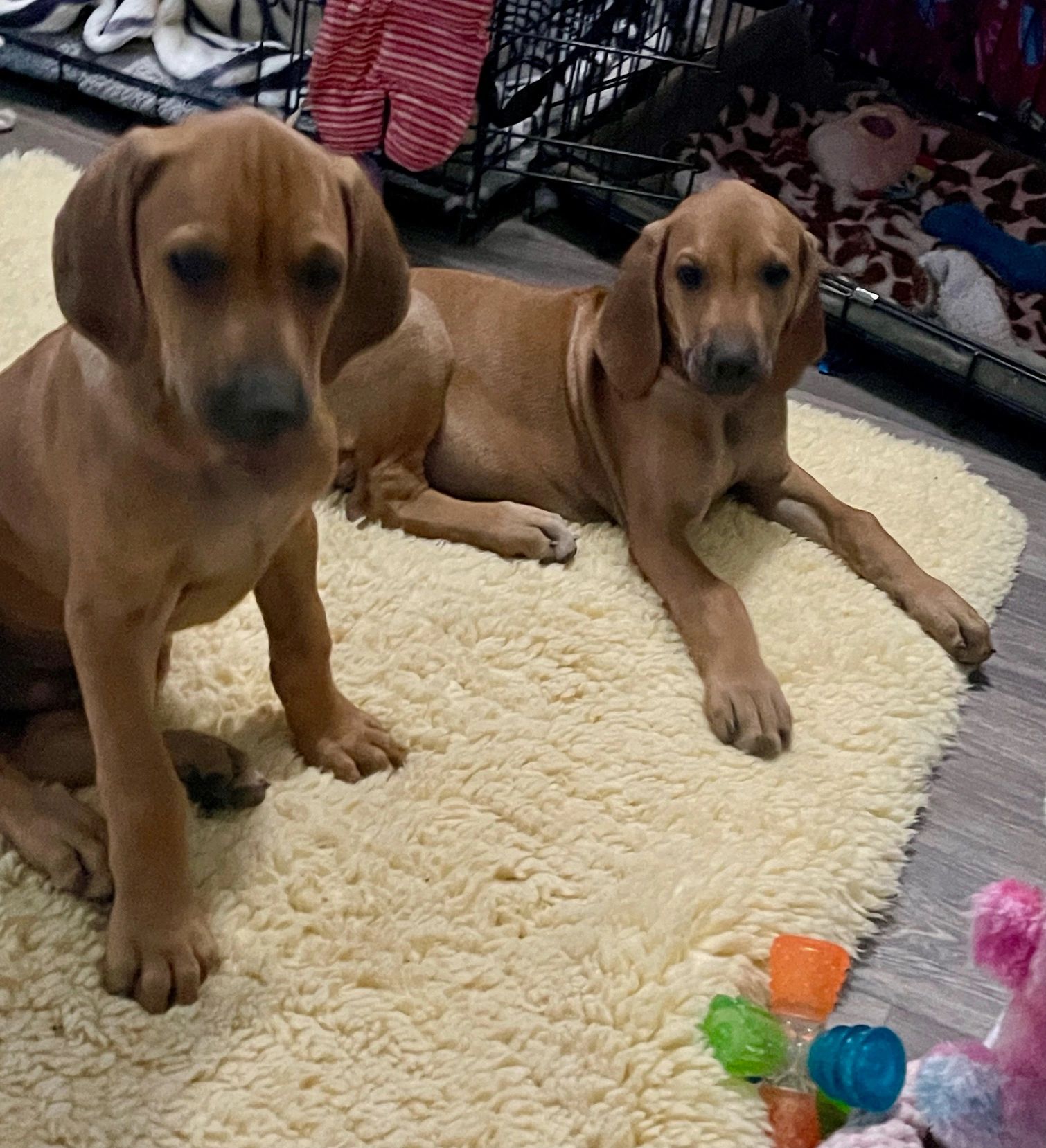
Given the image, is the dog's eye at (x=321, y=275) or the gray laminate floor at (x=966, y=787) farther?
the gray laminate floor at (x=966, y=787)

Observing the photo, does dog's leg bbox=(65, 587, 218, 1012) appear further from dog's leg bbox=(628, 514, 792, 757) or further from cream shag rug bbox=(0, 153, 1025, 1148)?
dog's leg bbox=(628, 514, 792, 757)

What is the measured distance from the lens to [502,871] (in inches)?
74.9

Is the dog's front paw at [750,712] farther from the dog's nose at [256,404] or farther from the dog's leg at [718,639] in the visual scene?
the dog's nose at [256,404]

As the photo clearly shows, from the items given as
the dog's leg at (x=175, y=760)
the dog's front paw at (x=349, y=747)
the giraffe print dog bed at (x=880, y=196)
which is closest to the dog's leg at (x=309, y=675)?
the dog's front paw at (x=349, y=747)

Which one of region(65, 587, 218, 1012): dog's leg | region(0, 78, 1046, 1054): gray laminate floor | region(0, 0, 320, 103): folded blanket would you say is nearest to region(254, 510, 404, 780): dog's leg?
region(65, 587, 218, 1012): dog's leg

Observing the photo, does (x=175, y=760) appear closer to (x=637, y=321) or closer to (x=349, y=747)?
(x=349, y=747)

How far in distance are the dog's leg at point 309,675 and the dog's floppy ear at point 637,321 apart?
2.76 ft

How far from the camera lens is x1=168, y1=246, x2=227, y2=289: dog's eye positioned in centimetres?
134

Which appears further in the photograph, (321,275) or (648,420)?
(648,420)

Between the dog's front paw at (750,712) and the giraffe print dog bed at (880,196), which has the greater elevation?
the giraffe print dog bed at (880,196)

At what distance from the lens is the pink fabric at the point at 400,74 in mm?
3324

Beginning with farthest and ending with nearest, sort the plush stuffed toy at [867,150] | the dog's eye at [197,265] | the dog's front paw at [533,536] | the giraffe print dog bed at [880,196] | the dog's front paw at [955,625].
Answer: the plush stuffed toy at [867,150] < the giraffe print dog bed at [880,196] < the dog's front paw at [533,536] < the dog's front paw at [955,625] < the dog's eye at [197,265]

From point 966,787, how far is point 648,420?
93cm

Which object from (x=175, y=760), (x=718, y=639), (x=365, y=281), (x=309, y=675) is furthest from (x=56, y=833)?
(x=718, y=639)
